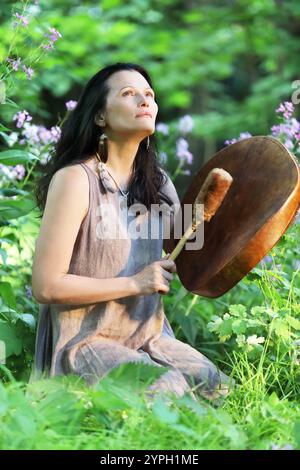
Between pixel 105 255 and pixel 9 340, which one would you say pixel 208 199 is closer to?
pixel 105 255

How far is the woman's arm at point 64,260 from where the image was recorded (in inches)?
102

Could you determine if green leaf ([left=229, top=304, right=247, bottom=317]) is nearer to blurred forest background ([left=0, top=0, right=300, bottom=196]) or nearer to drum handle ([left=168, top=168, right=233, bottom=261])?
drum handle ([left=168, top=168, right=233, bottom=261])

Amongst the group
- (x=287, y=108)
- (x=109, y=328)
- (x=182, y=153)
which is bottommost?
(x=109, y=328)

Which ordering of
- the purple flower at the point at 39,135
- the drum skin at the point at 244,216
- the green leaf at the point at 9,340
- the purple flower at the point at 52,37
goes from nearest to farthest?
1. the drum skin at the point at 244,216
2. the green leaf at the point at 9,340
3. the purple flower at the point at 52,37
4. the purple flower at the point at 39,135

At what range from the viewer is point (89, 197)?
2684 millimetres

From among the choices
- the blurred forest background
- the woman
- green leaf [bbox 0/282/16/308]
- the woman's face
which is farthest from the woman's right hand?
the blurred forest background

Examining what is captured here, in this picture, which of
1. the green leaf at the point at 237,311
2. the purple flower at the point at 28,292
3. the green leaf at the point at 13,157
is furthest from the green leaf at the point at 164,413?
the purple flower at the point at 28,292

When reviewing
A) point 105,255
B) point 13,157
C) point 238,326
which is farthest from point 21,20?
point 238,326

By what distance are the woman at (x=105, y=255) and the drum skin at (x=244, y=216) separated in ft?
0.42

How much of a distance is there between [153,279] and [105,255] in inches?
7.6

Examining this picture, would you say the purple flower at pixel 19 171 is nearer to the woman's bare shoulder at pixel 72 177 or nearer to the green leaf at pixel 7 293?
the green leaf at pixel 7 293

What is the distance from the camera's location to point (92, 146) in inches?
113

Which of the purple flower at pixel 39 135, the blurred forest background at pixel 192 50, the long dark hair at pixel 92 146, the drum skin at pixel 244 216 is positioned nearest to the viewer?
the drum skin at pixel 244 216
